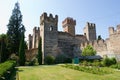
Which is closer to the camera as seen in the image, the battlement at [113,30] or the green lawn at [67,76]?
the green lawn at [67,76]

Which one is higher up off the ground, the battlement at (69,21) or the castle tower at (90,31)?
the battlement at (69,21)

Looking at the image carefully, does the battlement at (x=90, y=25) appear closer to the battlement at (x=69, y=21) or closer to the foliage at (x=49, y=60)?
the battlement at (x=69, y=21)

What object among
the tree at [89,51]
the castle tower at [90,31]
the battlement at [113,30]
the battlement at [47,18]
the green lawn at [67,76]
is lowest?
the green lawn at [67,76]

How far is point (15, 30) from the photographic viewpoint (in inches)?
1647

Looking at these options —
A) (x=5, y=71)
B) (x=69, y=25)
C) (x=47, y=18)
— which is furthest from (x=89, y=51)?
(x=5, y=71)

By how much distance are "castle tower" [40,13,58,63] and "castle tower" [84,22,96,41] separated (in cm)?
1345

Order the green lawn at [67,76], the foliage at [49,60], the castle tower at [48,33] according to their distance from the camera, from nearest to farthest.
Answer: the green lawn at [67,76], the foliage at [49,60], the castle tower at [48,33]

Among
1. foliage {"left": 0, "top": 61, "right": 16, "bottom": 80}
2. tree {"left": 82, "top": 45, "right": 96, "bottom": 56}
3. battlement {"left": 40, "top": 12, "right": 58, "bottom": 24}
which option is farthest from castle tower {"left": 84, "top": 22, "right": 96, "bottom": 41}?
foliage {"left": 0, "top": 61, "right": 16, "bottom": 80}

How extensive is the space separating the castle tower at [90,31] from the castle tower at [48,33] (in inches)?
529

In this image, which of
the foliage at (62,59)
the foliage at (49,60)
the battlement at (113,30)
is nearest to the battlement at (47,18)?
the foliage at (62,59)

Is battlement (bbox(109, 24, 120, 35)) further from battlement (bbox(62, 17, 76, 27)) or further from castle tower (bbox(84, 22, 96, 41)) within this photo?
castle tower (bbox(84, 22, 96, 41))

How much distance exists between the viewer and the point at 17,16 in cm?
4419

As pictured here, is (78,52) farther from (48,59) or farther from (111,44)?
(111,44)

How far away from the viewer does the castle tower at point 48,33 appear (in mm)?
37969
